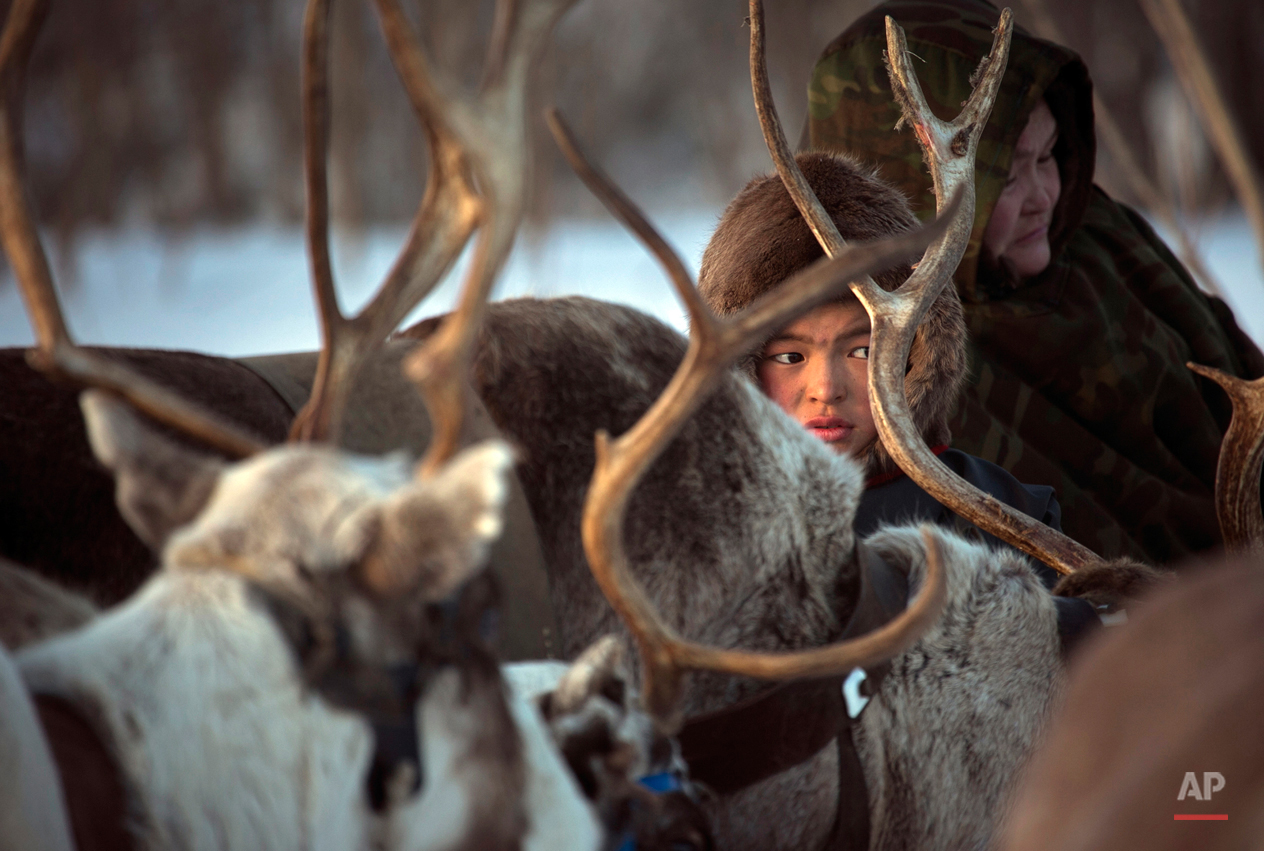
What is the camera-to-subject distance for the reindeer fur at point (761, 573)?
53.1 inches

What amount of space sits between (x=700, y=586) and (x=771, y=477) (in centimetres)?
19

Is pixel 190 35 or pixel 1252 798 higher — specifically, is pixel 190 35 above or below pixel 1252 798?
above

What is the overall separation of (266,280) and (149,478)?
10.4m

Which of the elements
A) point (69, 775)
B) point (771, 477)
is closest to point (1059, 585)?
point (771, 477)

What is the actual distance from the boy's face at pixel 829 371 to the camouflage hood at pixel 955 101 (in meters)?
0.90

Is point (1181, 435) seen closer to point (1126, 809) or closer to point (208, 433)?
point (1126, 809)

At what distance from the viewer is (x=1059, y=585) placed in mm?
1639

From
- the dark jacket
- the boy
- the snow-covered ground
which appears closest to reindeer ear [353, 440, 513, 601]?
the dark jacket

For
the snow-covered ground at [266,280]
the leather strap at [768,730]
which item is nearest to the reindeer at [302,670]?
the leather strap at [768,730]

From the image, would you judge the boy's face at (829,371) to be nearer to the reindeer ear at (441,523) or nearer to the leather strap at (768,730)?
the leather strap at (768,730)

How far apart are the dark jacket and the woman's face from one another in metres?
0.85

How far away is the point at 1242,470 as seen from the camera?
185 cm

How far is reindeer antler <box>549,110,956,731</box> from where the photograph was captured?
1.08 meters

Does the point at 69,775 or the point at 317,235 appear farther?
the point at 317,235
